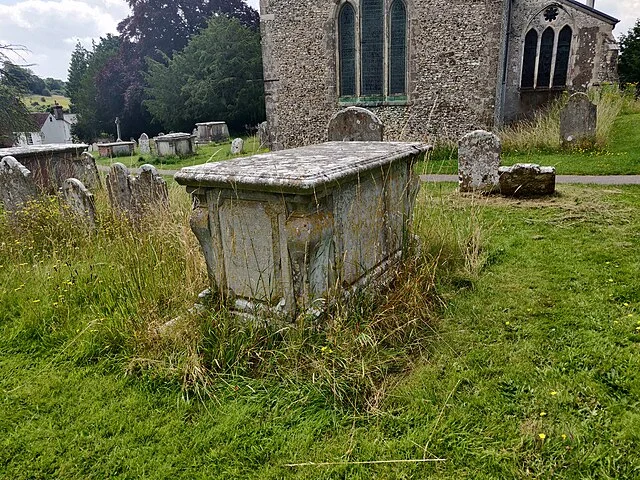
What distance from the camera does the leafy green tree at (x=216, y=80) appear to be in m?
24.9

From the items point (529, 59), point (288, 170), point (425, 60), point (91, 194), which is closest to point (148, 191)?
point (91, 194)

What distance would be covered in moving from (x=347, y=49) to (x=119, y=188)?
936 cm

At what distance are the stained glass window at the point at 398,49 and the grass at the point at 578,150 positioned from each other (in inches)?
87.5

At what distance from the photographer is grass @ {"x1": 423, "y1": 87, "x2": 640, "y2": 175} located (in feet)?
28.2

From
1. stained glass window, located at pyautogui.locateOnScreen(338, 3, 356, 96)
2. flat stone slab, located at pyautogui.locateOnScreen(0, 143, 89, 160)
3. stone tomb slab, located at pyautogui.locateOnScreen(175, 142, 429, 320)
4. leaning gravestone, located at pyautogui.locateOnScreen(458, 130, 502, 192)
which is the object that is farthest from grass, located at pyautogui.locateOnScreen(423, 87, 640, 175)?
flat stone slab, located at pyautogui.locateOnScreen(0, 143, 89, 160)

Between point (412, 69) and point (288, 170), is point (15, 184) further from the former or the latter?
point (412, 69)

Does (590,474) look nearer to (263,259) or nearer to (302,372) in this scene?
(302,372)

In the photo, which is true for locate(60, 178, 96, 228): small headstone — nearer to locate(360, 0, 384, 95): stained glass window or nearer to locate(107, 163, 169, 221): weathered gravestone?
locate(107, 163, 169, 221): weathered gravestone

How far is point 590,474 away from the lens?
6.74ft

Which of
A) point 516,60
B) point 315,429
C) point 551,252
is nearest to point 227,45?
point 516,60

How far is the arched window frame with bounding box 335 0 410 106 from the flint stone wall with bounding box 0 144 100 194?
7803 mm

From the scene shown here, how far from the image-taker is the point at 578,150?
1000 cm

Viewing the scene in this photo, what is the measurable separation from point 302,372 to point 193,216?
140 cm

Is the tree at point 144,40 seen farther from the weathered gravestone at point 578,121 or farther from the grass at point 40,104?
the weathered gravestone at point 578,121
